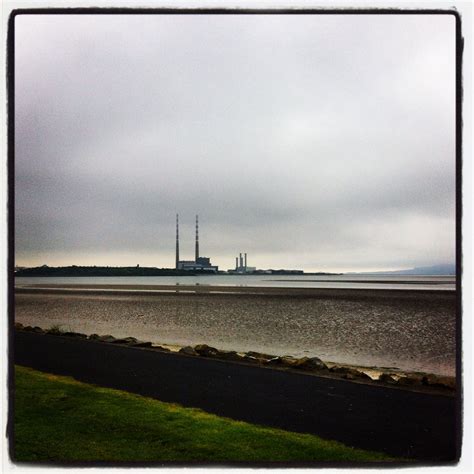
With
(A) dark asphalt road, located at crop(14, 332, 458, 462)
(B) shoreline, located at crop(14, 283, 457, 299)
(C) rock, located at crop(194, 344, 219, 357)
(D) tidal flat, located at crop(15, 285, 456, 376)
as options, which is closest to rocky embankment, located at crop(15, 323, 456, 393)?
(C) rock, located at crop(194, 344, 219, 357)

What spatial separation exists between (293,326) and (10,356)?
565 inches

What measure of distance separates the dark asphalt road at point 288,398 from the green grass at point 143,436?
27 centimetres

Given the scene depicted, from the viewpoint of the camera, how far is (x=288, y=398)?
523 cm

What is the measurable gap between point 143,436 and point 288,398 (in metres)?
1.89

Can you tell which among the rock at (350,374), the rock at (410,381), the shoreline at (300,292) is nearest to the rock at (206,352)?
the rock at (350,374)

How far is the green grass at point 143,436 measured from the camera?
3.79m

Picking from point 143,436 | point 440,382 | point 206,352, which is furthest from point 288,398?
point 206,352

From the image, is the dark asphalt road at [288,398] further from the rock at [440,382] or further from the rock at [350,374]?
the rock at [350,374]

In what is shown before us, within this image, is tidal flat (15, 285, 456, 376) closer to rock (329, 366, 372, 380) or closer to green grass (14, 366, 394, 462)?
rock (329, 366, 372, 380)

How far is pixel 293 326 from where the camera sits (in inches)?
687

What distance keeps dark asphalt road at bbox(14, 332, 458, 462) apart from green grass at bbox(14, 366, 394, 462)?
0.27 meters

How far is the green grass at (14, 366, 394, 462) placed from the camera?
12.5 ft
